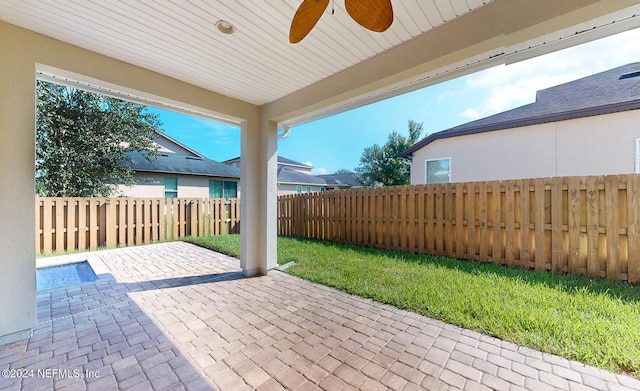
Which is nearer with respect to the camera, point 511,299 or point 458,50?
point 458,50

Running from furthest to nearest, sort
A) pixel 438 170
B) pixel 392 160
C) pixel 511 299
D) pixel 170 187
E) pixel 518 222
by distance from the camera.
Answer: pixel 392 160, pixel 170 187, pixel 438 170, pixel 518 222, pixel 511 299

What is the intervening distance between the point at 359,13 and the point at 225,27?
144 centimetres

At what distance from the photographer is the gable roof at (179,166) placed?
10398mm

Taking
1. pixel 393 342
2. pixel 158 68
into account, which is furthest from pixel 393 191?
pixel 158 68

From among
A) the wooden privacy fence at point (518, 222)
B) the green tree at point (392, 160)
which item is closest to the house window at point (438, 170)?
the wooden privacy fence at point (518, 222)

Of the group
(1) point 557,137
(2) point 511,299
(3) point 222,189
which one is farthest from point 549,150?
(3) point 222,189

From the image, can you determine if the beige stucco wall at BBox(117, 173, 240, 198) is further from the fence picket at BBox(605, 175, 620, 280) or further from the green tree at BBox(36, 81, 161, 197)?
the fence picket at BBox(605, 175, 620, 280)

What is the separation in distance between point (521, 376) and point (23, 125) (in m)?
4.91

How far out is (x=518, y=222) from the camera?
435 cm

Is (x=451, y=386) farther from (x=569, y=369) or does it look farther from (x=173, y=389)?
(x=173, y=389)

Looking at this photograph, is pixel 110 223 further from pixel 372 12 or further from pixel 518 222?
pixel 518 222

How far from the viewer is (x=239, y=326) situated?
267 cm

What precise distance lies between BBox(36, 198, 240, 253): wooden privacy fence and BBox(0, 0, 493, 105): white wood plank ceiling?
532 centimetres

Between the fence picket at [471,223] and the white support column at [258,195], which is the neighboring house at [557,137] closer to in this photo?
the fence picket at [471,223]
